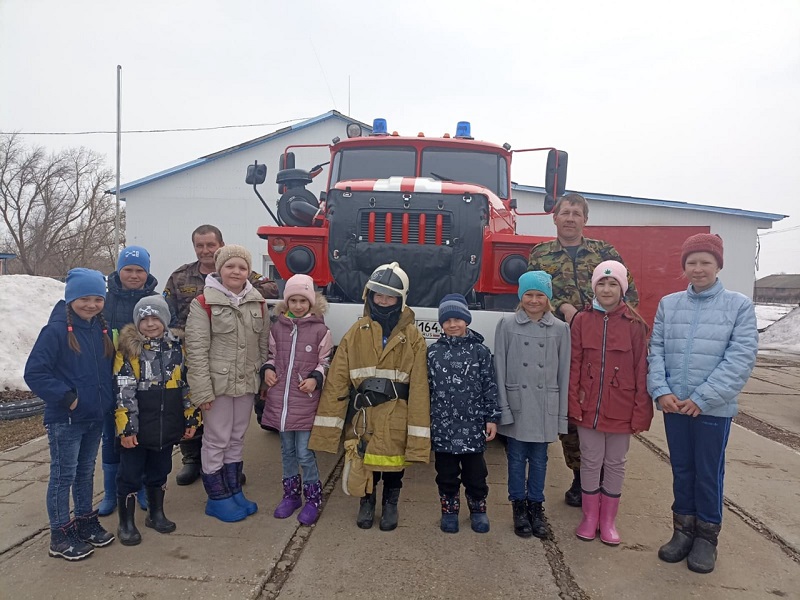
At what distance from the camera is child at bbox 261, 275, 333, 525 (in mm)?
3455

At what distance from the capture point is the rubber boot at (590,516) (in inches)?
130

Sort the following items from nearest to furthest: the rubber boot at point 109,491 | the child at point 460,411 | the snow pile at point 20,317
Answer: the child at point 460,411 < the rubber boot at point 109,491 < the snow pile at point 20,317

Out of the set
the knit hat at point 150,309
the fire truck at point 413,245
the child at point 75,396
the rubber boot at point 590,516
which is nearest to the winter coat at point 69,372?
the child at point 75,396

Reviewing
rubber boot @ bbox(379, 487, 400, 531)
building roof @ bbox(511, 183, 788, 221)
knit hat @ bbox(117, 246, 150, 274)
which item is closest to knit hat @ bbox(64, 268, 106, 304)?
knit hat @ bbox(117, 246, 150, 274)

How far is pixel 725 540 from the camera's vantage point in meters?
3.30

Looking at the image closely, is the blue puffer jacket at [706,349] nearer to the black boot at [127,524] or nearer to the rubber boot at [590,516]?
the rubber boot at [590,516]

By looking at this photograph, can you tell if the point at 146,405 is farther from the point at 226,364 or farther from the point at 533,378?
the point at 533,378

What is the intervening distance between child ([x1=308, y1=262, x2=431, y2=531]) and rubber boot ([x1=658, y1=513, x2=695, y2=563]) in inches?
57.8

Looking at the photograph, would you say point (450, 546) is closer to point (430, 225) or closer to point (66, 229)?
point (430, 225)

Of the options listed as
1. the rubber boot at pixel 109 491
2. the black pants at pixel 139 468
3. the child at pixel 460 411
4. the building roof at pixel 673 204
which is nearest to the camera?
the black pants at pixel 139 468

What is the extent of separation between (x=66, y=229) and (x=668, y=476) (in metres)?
40.7

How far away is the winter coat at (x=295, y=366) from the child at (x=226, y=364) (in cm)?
14

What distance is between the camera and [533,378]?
333 centimetres

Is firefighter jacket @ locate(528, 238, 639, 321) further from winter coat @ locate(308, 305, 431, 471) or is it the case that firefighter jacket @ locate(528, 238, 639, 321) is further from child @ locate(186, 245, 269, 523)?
child @ locate(186, 245, 269, 523)
